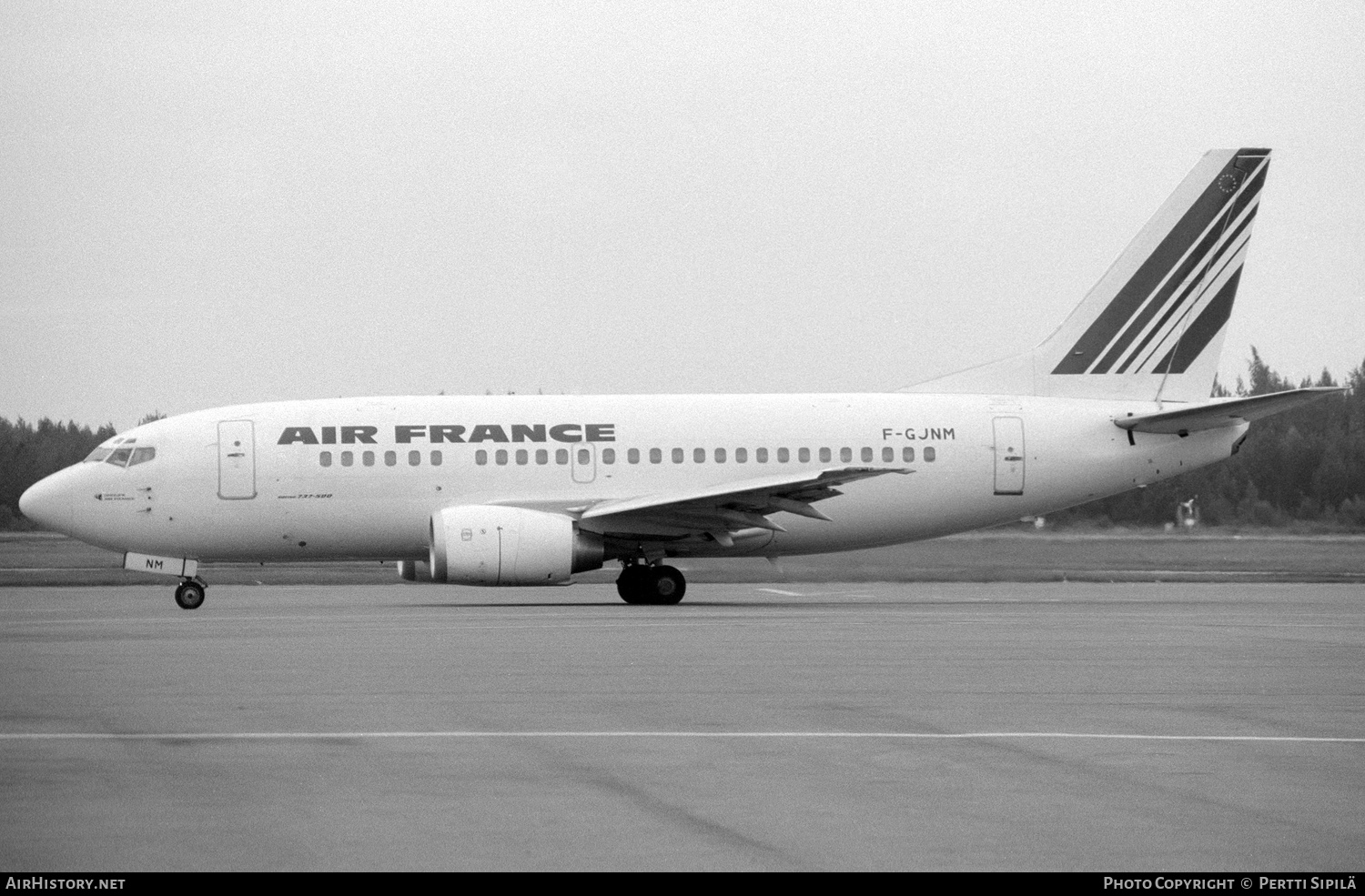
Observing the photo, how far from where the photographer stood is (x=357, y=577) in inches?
1442

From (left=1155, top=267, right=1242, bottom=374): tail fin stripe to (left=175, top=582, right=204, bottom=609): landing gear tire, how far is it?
16015 millimetres

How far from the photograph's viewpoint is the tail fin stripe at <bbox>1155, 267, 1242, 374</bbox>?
96.2 ft

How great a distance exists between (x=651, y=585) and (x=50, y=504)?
969cm

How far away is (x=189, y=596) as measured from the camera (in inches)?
1011

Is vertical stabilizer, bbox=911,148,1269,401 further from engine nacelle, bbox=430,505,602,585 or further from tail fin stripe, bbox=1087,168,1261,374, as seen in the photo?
engine nacelle, bbox=430,505,602,585

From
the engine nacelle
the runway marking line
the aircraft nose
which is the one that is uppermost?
the aircraft nose

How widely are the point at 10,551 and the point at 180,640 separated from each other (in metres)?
30.4

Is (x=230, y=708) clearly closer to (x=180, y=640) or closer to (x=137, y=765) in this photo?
(x=137, y=765)

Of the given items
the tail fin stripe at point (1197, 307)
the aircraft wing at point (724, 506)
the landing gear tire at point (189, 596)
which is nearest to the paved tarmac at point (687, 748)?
the landing gear tire at point (189, 596)

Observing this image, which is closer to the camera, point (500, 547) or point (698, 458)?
point (500, 547)

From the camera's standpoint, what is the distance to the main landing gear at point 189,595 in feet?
83.5

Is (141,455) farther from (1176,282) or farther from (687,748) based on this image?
(687,748)

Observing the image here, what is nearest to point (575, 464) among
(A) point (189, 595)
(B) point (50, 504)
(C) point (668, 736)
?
(A) point (189, 595)

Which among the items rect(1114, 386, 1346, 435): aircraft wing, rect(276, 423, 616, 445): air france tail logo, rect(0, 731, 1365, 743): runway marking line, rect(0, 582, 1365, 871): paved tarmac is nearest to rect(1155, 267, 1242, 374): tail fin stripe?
rect(1114, 386, 1346, 435): aircraft wing
